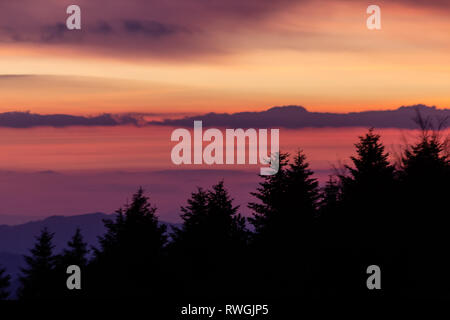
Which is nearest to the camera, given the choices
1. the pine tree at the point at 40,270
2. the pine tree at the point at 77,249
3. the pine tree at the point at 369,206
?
the pine tree at the point at 369,206

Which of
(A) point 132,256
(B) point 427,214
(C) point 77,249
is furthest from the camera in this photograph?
(C) point 77,249

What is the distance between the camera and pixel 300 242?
65.7 metres

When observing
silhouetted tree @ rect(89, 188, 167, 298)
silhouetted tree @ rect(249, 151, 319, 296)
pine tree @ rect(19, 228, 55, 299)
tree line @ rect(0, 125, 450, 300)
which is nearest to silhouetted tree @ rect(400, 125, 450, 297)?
tree line @ rect(0, 125, 450, 300)

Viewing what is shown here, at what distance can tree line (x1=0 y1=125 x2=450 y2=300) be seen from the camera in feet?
168

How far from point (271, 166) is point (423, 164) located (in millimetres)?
34285

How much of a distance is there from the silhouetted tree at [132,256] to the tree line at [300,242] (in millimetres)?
124

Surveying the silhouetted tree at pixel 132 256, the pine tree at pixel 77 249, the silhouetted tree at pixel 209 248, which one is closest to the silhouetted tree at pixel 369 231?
the silhouetted tree at pixel 209 248

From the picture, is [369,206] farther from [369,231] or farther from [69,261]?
[69,261]

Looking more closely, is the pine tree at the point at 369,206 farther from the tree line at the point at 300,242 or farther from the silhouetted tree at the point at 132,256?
the silhouetted tree at the point at 132,256

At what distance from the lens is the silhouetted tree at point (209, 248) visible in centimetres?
6400

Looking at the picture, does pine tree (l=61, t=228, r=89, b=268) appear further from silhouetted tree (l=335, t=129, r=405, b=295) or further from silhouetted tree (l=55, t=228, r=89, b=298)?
silhouetted tree (l=335, t=129, r=405, b=295)

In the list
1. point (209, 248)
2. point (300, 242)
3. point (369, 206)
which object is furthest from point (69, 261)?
point (369, 206)

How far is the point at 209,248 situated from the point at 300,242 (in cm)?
881

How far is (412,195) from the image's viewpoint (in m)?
55.3
